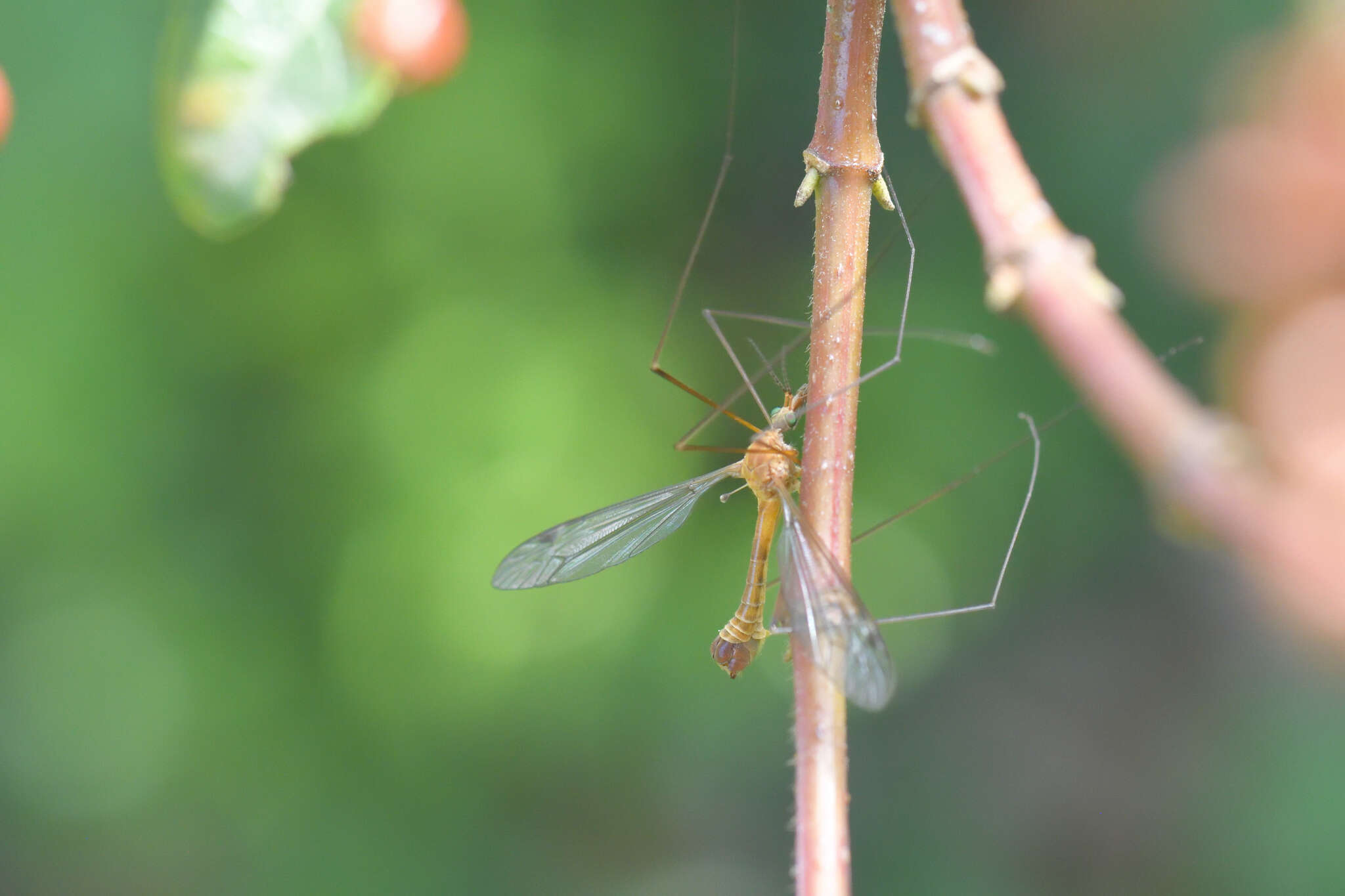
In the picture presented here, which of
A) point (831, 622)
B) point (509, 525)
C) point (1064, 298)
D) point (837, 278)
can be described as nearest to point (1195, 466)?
point (1064, 298)

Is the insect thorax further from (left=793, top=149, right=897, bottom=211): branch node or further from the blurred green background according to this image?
the blurred green background

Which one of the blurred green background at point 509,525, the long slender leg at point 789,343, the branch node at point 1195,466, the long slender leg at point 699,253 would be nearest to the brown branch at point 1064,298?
the branch node at point 1195,466

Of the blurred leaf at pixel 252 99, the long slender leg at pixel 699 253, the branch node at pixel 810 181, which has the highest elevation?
the long slender leg at pixel 699 253

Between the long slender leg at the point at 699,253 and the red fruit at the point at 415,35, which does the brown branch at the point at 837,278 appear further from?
the long slender leg at the point at 699,253

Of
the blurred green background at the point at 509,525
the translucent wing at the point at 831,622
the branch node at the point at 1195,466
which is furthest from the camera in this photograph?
the blurred green background at the point at 509,525

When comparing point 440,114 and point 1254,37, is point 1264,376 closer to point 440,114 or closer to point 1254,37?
point 1254,37

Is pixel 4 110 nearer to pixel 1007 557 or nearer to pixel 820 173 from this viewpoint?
pixel 820 173
